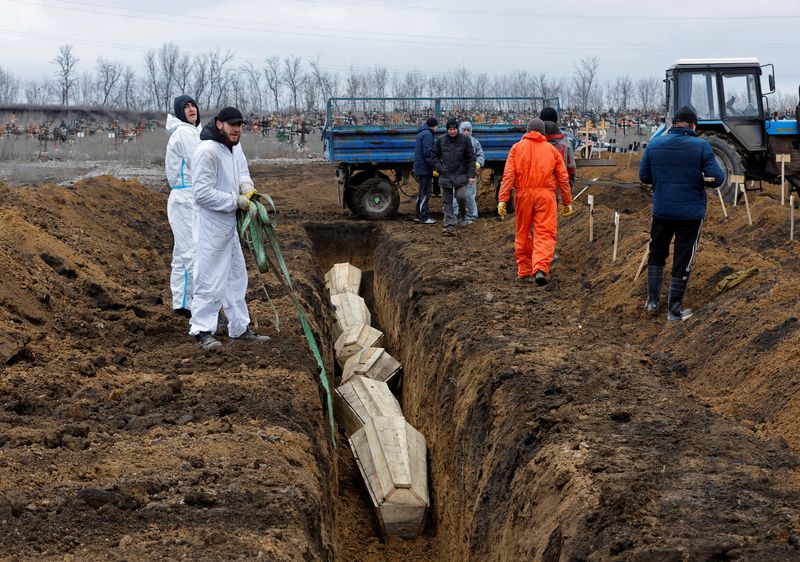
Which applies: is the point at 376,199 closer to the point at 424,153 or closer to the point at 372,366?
the point at 424,153

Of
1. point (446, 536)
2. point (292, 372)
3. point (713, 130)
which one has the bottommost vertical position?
point (446, 536)

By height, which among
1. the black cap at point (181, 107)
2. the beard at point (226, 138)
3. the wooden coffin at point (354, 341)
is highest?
the black cap at point (181, 107)

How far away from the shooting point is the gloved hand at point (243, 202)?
736 cm

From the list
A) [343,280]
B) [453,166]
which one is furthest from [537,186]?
[343,280]

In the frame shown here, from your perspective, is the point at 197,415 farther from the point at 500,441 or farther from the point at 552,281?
the point at 552,281

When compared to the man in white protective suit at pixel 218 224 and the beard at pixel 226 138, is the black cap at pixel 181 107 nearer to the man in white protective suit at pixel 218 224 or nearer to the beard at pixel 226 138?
the man in white protective suit at pixel 218 224

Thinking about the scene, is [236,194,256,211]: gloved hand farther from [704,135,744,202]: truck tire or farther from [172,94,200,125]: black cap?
[704,135,744,202]: truck tire

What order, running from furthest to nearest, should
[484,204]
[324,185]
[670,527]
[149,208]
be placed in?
[324,185]
[484,204]
[149,208]
[670,527]

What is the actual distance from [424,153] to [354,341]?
5719 mm

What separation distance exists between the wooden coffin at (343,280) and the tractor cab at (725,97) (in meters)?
6.32

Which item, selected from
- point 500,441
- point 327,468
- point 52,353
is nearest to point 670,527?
point 500,441

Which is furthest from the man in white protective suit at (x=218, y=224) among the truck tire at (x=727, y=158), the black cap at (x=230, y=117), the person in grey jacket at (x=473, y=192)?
the truck tire at (x=727, y=158)

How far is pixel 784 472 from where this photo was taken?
474 cm

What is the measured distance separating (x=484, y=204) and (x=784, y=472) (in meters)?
14.1
